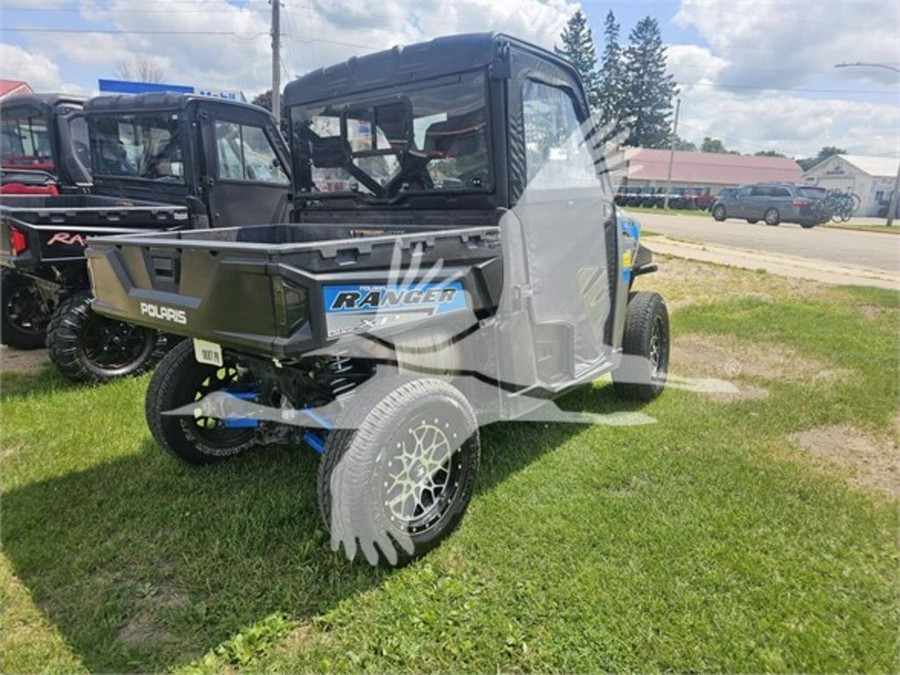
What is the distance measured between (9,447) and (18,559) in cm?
142

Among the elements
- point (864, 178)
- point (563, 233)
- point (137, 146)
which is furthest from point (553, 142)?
point (864, 178)

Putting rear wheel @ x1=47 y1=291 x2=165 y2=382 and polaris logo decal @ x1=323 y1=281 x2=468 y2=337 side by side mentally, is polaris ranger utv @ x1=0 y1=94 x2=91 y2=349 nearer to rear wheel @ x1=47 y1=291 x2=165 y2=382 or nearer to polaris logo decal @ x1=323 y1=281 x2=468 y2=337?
rear wheel @ x1=47 y1=291 x2=165 y2=382

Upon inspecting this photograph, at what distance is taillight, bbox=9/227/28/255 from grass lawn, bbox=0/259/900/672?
122 cm

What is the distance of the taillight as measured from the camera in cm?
449

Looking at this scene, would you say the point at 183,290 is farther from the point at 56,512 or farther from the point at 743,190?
the point at 743,190

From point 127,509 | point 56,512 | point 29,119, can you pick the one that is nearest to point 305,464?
point 127,509

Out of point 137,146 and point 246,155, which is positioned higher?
point 137,146

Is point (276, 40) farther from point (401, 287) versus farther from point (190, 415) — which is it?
point (401, 287)

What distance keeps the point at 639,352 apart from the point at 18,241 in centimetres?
476

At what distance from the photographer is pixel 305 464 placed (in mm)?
3555

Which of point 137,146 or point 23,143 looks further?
point 23,143

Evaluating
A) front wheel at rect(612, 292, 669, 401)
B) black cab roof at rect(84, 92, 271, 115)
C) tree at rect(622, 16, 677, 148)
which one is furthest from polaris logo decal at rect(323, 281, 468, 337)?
tree at rect(622, 16, 677, 148)

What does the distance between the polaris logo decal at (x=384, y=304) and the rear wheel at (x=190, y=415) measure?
43.7 inches

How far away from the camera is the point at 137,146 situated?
6.20 metres
